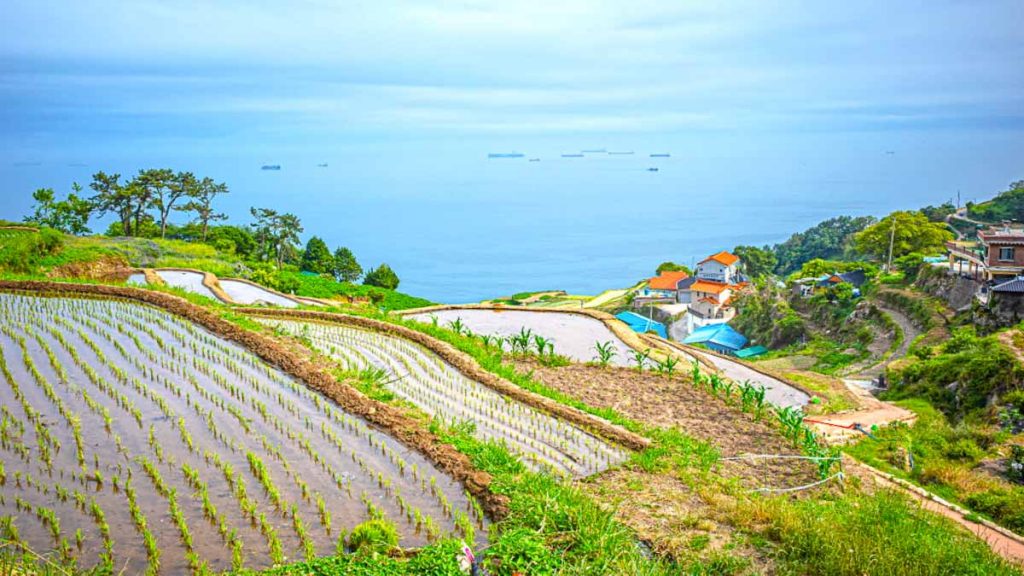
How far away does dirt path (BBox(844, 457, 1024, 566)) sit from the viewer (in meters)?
8.51

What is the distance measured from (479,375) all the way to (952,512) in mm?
7145

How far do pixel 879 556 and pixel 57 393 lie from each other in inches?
378

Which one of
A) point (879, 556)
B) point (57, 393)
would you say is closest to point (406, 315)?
point (57, 393)

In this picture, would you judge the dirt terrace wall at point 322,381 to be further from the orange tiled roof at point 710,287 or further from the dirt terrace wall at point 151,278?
the orange tiled roof at point 710,287

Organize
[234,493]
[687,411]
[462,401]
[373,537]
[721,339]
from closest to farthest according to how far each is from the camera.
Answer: [373,537] < [234,493] < [462,401] < [687,411] < [721,339]

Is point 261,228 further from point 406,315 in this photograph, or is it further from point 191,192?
point 406,315

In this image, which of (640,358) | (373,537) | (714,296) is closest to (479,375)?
(640,358)

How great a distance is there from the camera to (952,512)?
977 cm

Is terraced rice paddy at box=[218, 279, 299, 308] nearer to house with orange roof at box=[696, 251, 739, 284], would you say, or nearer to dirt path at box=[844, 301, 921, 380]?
dirt path at box=[844, 301, 921, 380]

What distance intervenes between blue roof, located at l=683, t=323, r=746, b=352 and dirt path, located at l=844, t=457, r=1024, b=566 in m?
31.5

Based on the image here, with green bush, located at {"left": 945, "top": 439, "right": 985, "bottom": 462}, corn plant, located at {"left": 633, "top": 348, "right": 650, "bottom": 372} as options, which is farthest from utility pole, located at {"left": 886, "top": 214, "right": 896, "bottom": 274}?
corn plant, located at {"left": 633, "top": 348, "right": 650, "bottom": 372}

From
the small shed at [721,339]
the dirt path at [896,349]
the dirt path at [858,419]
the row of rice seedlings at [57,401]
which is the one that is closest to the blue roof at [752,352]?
the small shed at [721,339]

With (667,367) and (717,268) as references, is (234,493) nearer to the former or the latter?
(667,367)

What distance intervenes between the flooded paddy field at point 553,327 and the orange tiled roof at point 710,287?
1463 inches
